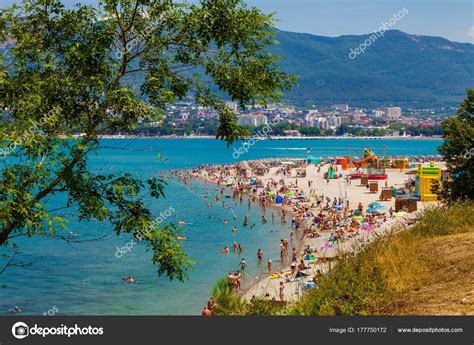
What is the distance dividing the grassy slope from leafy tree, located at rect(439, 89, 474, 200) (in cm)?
926

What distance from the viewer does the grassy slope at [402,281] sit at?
316 inches

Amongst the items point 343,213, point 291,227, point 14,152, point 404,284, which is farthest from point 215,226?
point 14,152

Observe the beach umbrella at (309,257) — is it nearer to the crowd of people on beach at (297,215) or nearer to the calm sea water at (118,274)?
the crowd of people on beach at (297,215)

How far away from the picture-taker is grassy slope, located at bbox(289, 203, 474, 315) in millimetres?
8016

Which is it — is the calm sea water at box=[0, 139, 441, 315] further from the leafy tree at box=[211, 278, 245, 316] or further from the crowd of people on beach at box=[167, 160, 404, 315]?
the leafy tree at box=[211, 278, 245, 316]

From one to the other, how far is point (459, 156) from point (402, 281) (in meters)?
14.2

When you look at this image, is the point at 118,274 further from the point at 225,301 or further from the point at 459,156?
the point at 225,301

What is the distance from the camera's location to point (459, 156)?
22391 millimetres

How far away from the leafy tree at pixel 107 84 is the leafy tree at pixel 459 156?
50.3ft

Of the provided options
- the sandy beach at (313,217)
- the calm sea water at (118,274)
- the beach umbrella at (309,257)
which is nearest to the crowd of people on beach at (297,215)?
the sandy beach at (313,217)

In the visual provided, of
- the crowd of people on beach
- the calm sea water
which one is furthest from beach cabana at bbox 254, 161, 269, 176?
the calm sea water
